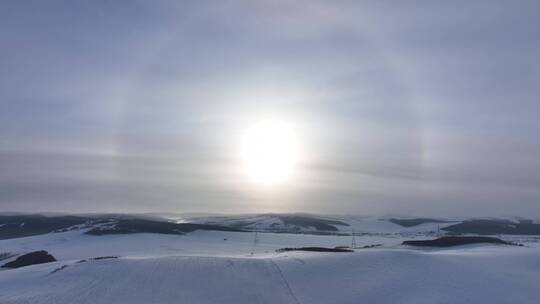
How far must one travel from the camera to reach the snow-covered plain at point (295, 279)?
93.2ft

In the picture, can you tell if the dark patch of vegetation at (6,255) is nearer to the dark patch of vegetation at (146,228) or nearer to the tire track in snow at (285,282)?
the dark patch of vegetation at (146,228)

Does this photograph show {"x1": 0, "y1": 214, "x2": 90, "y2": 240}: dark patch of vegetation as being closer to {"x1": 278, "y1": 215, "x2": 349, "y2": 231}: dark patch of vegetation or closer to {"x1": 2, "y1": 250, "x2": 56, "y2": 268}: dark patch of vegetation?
{"x1": 278, "y1": 215, "x2": 349, "y2": 231}: dark patch of vegetation

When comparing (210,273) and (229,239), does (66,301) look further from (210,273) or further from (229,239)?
(229,239)

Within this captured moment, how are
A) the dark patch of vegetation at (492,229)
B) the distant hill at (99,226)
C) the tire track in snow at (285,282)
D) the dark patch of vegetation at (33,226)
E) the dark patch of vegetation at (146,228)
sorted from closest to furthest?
the tire track in snow at (285,282) → the dark patch of vegetation at (146,228) → the distant hill at (99,226) → the dark patch of vegetation at (33,226) → the dark patch of vegetation at (492,229)

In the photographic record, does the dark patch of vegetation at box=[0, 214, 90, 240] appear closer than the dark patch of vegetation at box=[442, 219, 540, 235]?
Yes

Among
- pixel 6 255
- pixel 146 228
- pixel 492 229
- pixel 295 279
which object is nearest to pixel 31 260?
pixel 6 255

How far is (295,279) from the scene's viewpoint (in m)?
32.5

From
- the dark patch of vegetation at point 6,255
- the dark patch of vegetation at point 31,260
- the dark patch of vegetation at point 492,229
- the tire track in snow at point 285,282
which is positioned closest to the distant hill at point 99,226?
the dark patch of vegetation at point 6,255

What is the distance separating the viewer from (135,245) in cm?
6731

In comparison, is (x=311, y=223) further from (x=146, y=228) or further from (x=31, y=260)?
(x=31, y=260)

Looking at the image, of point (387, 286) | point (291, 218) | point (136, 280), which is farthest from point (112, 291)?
point (291, 218)

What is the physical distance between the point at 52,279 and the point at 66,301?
658 cm

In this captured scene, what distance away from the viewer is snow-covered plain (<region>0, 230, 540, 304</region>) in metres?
28.4

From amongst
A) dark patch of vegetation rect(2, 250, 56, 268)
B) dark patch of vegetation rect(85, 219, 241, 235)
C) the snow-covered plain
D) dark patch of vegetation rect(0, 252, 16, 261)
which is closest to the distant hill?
dark patch of vegetation rect(85, 219, 241, 235)
